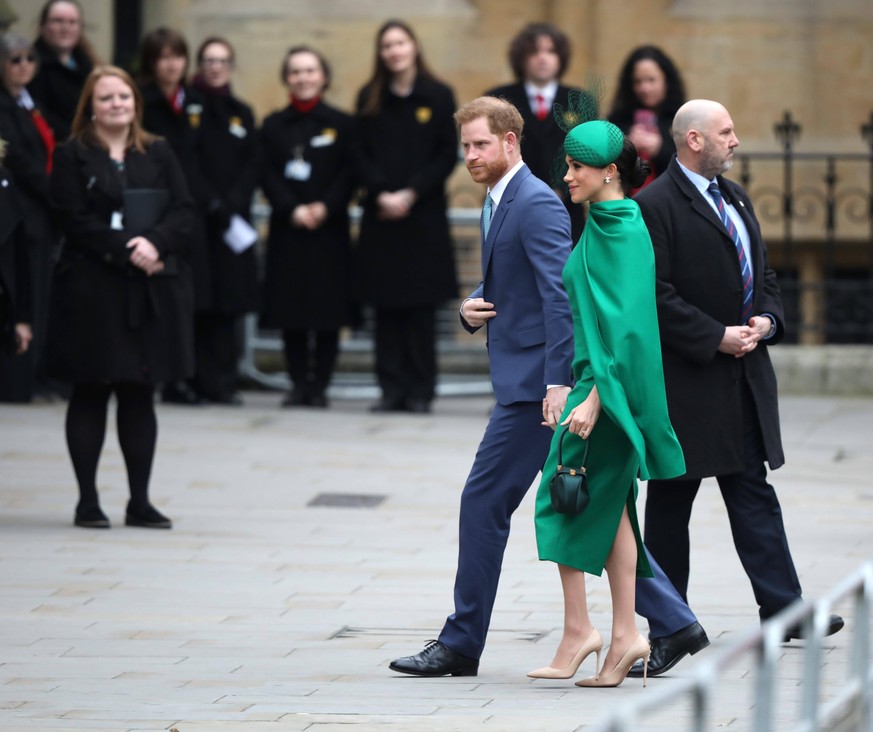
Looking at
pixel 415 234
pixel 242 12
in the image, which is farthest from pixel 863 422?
pixel 242 12

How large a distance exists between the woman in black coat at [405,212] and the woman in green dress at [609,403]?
264 inches

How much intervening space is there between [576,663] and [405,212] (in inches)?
275

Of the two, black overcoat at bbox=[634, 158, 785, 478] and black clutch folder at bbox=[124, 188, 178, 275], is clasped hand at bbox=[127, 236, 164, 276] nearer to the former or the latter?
black clutch folder at bbox=[124, 188, 178, 275]

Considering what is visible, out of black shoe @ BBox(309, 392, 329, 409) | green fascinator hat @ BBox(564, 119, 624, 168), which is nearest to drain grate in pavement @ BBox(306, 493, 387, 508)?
black shoe @ BBox(309, 392, 329, 409)

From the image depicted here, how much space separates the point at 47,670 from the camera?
6230 mm

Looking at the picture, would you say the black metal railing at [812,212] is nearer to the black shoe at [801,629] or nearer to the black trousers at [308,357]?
the black trousers at [308,357]

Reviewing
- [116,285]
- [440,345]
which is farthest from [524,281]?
[440,345]

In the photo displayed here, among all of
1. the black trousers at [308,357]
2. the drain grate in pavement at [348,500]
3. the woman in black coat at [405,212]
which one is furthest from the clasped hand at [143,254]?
the black trousers at [308,357]

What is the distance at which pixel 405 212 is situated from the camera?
12.8m

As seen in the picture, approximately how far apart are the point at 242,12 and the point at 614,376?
37.3 feet

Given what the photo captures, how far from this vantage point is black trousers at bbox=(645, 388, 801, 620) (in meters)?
6.72

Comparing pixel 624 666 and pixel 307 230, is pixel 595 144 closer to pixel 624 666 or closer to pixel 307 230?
pixel 624 666

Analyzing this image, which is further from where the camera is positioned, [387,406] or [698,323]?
[387,406]

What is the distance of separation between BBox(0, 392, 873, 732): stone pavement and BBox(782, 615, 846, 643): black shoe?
0.16 feet
